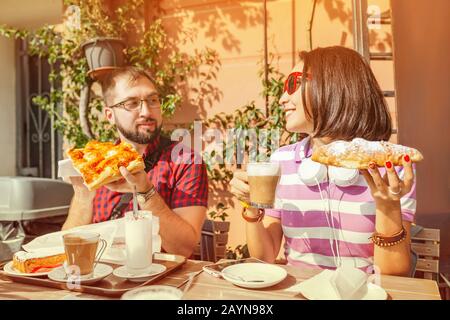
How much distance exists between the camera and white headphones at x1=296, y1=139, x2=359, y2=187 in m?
1.63

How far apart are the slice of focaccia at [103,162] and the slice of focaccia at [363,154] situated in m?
0.71

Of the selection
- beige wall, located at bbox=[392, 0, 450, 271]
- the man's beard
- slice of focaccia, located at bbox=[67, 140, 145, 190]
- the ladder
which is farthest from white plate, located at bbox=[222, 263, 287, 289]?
the ladder

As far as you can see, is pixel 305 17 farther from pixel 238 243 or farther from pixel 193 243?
pixel 193 243

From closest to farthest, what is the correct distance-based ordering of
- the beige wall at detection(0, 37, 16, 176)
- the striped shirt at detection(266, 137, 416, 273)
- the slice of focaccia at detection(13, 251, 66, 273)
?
the slice of focaccia at detection(13, 251, 66, 273) < the striped shirt at detection(266, 137, 416, 273) < the beige wall at detection(0, 37, 16, 176)

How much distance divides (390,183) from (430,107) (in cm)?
186

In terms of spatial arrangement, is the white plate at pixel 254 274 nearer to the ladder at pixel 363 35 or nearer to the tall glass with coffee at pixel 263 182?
the tall glass with coffee at pixel 263 182

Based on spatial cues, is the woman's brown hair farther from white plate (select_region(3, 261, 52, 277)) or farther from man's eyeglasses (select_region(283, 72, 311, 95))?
white plate (select_region(3, 261, 52, 277))

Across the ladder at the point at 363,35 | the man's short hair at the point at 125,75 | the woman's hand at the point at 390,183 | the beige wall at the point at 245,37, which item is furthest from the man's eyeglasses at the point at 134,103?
the ladder at the point at 363,35

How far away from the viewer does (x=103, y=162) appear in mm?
1607

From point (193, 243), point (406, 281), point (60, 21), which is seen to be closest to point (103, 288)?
point (193, 243)

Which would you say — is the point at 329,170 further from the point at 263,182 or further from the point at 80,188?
the point at 80,188

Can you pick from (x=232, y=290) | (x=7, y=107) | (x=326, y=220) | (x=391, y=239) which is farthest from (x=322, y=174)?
(x=7, y=107)

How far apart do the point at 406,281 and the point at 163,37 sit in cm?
328

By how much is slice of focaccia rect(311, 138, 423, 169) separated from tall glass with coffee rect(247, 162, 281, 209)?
169 millimetres
